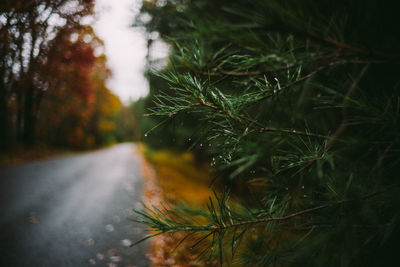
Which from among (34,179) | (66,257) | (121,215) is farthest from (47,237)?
(34,179)

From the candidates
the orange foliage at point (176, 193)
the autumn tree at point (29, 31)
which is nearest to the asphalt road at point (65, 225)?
the orange foliage at point (176, 193)

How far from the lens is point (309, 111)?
3.39ft

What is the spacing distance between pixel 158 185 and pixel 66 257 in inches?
199

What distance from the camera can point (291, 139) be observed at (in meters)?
1.14

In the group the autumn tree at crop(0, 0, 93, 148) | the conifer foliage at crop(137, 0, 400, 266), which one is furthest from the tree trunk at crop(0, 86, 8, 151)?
the conifer foliage at crop(137, 0, 400, 266)

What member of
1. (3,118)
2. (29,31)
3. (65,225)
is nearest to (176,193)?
(65,225)

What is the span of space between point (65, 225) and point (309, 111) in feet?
14.3

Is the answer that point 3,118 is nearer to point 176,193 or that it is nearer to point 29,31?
point 29,31

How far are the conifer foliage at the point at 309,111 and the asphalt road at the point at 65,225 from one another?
98.7 inches

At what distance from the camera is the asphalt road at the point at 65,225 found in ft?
8.49

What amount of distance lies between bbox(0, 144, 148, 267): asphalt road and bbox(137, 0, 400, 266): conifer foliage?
2508 millimetres

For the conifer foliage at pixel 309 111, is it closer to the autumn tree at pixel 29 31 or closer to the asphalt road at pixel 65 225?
the autumn tree at pixel 29 31

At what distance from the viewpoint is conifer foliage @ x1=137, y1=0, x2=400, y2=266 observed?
63cm

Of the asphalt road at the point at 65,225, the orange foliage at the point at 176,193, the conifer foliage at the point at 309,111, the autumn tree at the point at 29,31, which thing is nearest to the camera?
the conifer foliage at the point at 309,111
